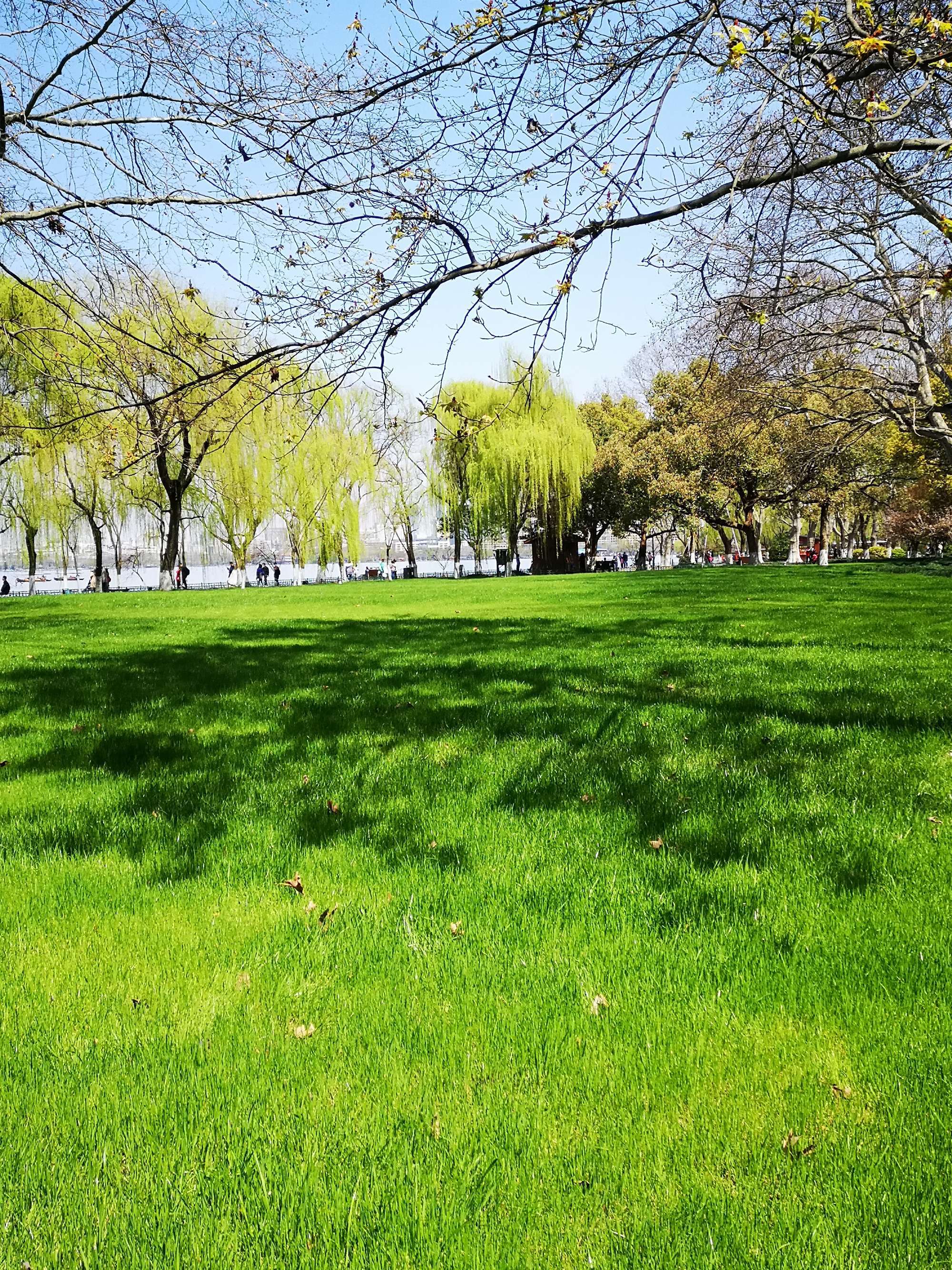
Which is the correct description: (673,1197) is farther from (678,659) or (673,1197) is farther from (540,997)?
(678,659)

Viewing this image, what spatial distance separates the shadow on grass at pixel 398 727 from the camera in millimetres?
3662

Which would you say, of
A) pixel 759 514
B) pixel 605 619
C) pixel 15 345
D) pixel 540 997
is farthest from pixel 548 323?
pixel 759 514

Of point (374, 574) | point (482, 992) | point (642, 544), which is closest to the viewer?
point (482, 992)

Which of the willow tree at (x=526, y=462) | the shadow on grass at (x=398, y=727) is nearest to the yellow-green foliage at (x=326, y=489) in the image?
the willow tree at (x=526, y=462)

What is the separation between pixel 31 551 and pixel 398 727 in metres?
46.4

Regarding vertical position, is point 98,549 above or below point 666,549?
below

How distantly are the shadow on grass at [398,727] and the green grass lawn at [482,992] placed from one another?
0.13 ft

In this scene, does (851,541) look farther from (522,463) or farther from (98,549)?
(98,549)

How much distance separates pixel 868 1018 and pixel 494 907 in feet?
4.37

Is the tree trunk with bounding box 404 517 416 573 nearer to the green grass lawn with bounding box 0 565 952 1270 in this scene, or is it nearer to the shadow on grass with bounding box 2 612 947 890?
the shadow on grass with bounding box 2 612 947 890

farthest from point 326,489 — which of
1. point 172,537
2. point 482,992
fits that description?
point 482,992

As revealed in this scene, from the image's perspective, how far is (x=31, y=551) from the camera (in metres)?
43.4

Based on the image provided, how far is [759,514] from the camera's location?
53.0 meters

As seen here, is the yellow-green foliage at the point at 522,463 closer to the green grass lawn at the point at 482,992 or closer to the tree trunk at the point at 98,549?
the tree trunk at the point at 98,549
